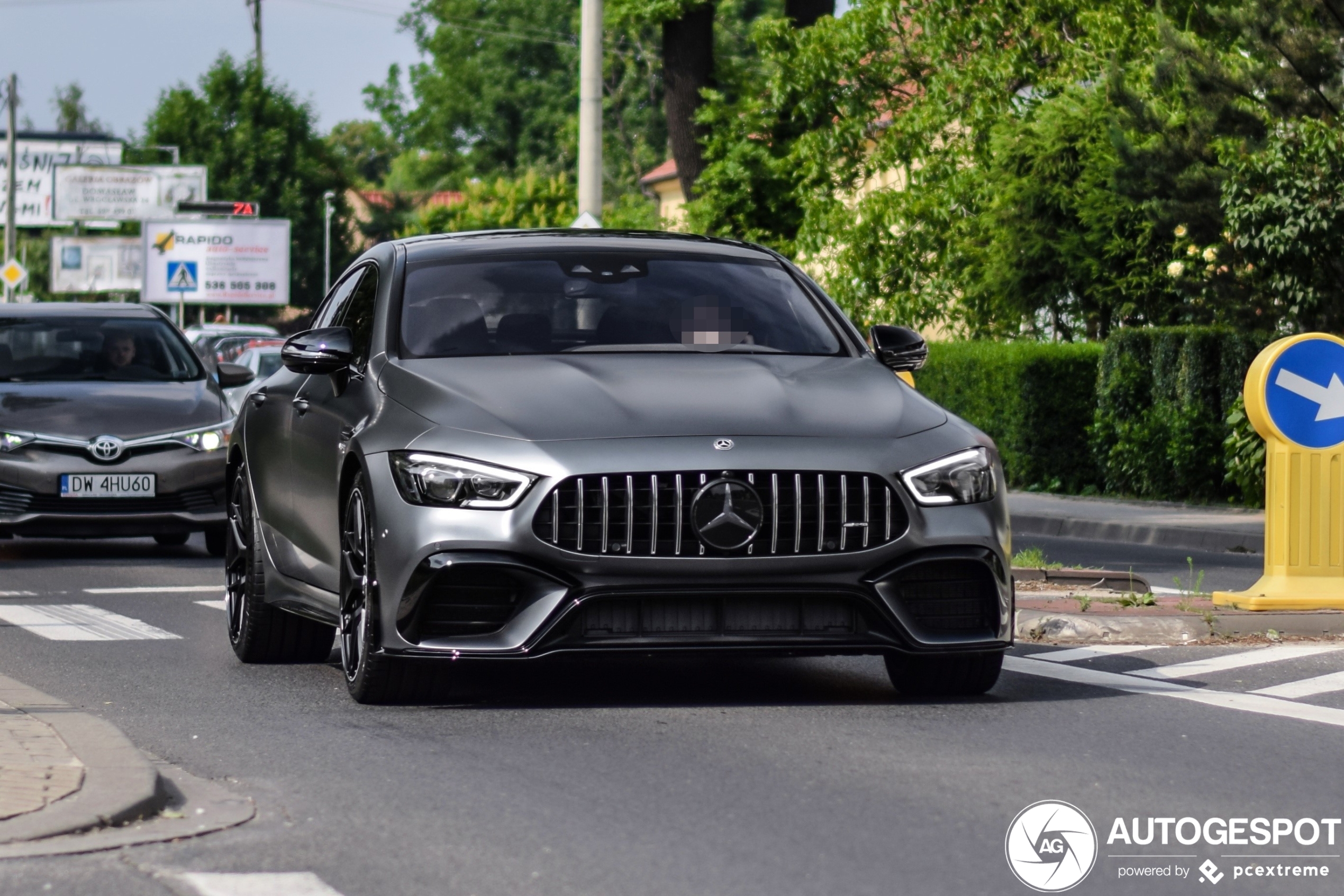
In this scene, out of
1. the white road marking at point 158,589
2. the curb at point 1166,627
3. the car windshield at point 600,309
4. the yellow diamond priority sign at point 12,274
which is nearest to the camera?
Result: the car windshield at point 600,309

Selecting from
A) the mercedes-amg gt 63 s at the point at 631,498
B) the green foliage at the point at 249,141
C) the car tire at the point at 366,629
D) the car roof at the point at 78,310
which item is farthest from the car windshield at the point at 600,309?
the green foliage at the point at 249,141

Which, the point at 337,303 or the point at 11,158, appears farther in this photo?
the point at 11,158

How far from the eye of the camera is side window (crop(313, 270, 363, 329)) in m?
8.94

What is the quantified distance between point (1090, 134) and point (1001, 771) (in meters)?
18.2

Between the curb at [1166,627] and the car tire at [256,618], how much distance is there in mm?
3013

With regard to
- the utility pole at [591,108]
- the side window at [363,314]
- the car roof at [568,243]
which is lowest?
the side window at [363,314]

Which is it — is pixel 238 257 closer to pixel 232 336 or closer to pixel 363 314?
pixel 232 336

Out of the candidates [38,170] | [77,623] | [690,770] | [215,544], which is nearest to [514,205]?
[38,170]

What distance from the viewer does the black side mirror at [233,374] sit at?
49.7 ft

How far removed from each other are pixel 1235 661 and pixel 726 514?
3.03 meters

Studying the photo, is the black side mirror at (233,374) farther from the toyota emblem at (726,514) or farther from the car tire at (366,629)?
the toyota emblem at (726,514)

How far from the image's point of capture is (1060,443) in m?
22.7

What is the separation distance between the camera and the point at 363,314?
840cm

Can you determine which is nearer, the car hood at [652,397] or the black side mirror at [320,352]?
the car hood at [652,397]
